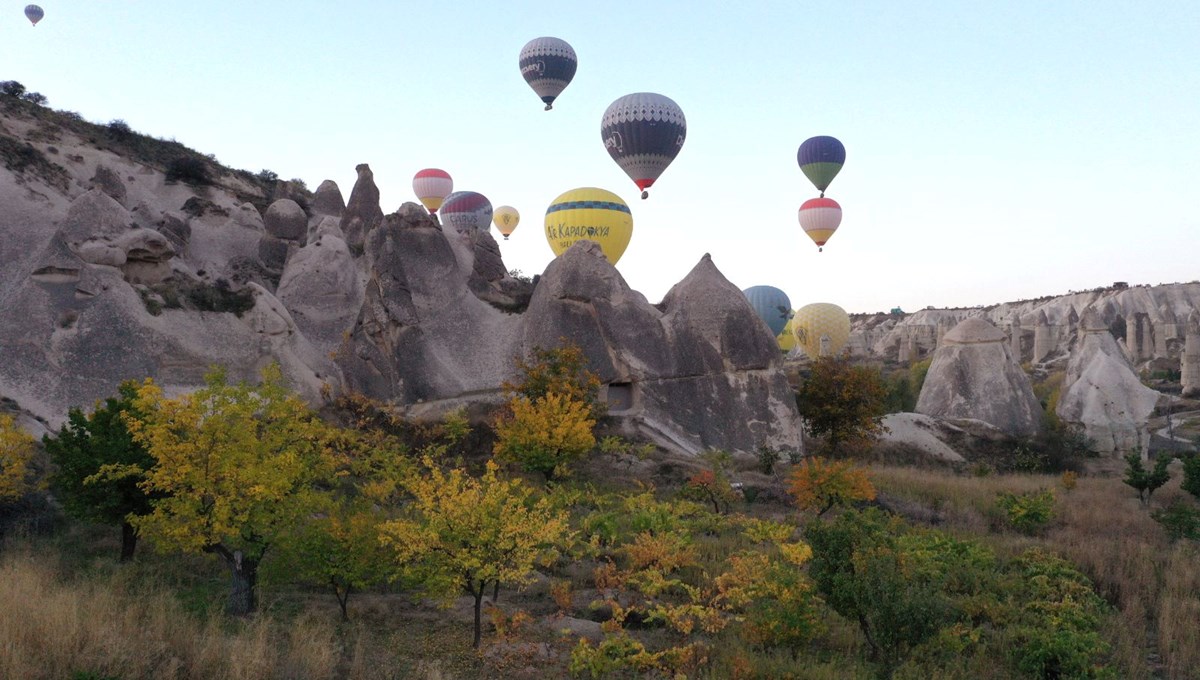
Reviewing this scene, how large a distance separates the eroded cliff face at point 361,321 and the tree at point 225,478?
11.1 meters

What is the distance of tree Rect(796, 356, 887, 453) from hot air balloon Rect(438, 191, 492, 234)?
2825 centimetres

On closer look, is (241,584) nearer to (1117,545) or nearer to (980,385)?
(1117,545)

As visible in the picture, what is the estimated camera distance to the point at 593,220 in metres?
38.8

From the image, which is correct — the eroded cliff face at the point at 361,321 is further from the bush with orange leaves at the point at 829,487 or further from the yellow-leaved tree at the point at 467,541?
the yellow-leaved tree at the point at 467,541

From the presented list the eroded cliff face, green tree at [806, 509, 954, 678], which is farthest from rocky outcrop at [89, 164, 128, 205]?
green tree at [806, 509, 954, 678]

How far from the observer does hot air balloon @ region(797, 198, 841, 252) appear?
50688 mm

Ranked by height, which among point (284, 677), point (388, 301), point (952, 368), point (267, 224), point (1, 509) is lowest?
point (284, 677)

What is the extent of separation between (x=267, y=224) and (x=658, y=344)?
16848mm

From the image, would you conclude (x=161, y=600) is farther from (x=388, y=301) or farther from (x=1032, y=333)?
(x=1032, y=333)

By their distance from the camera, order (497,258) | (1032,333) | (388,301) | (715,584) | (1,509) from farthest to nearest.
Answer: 1. (1032,333)
2. (497,258)
3. (388,301)
4. (1,509)
5. (715,584)

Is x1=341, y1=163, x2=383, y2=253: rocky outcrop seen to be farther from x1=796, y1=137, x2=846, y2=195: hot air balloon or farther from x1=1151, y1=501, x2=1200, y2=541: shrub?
x1=1151, y1=501, x2=1200, y2=541: shrub

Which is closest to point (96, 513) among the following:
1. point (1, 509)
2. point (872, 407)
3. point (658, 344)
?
point (1, 509)

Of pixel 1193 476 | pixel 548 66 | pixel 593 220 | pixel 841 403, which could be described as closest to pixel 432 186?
pixel 548 66

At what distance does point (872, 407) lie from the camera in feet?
84.4
